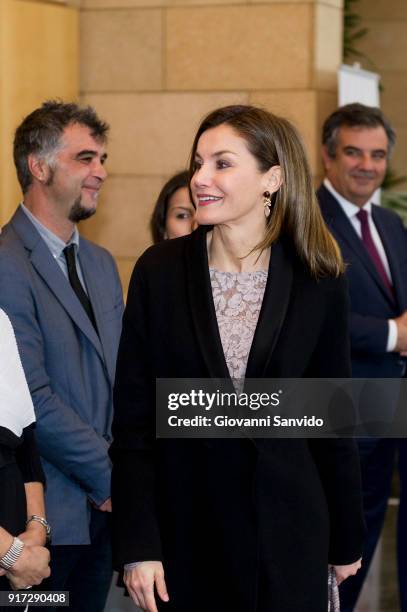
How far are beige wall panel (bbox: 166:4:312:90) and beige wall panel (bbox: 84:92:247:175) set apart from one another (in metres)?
0.12

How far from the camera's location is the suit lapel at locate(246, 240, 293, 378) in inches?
97.6

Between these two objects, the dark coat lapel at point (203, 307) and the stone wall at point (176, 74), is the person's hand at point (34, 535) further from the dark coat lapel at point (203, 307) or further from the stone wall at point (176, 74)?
the stone wall at point (176, 74)

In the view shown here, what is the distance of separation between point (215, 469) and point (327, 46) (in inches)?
169

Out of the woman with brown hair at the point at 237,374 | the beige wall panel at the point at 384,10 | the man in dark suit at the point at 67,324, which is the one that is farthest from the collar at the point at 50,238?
the beige wall panel at the point at 384,10

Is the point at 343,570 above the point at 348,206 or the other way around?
the other way around

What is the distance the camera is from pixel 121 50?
21.2 feet

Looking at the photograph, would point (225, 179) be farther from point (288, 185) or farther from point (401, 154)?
point (401, 154)

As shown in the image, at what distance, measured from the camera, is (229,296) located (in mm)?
2566

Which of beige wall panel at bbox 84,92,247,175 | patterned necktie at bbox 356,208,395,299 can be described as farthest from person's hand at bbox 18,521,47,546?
beige wall panel at bbox 84,92,247,175

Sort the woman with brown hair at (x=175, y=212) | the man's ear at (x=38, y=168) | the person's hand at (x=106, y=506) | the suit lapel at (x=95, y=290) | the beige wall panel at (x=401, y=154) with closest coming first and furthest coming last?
the person's hand at (x=106, y=506), the suit lapel at (x=95, y=290), the man's ear at (x=38, y=168), the woman with brown hair at (x=175, y=212), the beige wall panel at (x=401, y=154)

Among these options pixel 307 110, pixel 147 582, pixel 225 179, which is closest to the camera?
pixel 147 582

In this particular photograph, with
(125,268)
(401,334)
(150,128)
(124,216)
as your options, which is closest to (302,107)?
(150,128)

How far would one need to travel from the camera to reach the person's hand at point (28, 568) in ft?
8.45

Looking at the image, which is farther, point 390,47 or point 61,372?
point 390,47
